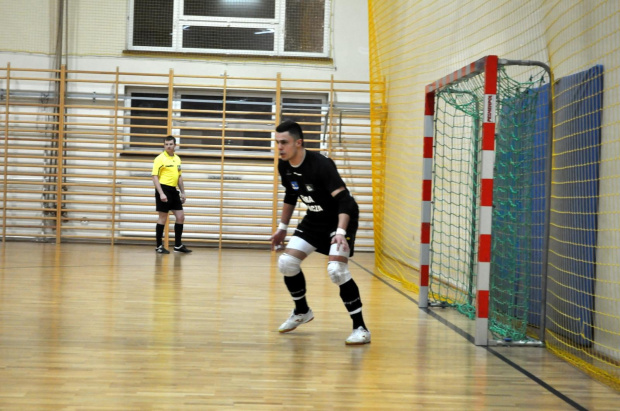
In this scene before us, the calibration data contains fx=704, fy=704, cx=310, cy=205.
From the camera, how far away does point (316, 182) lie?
4.70 meters

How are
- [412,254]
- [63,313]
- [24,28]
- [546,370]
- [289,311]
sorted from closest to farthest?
[546,370] < [63,313] < [289,311] < [412,254] < [24,28]

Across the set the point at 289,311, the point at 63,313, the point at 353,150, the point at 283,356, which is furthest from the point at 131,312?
the point at 353,150

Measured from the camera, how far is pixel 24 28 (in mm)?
11508

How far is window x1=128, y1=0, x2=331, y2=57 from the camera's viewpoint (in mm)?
11656

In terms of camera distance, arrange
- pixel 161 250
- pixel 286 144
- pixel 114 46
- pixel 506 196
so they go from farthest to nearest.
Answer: pixel 114 46, pixel 161 250, pixel 506 196, pixel 286 144

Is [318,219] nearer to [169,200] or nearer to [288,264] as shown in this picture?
[288,264]

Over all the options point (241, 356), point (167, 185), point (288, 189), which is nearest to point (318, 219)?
point (288, 189)

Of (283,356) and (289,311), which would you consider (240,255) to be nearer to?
(289,311)

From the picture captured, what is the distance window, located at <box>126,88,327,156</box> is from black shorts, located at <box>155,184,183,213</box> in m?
1.48

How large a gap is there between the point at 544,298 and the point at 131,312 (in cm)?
319

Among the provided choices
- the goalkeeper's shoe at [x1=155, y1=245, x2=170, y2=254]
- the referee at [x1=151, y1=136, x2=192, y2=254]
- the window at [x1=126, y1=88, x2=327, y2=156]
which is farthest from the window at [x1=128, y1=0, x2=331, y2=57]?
the goalkeeper's shoe at [x1=155, y1=245, x2=170, y2=254]

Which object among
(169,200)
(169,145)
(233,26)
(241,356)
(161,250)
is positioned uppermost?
(233,26)

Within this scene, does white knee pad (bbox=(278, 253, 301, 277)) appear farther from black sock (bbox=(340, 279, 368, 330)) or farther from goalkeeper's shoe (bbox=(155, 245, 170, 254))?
goalkeeper's shoe (bbox=(155, 245, 170, 254))

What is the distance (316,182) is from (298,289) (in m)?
0.86
